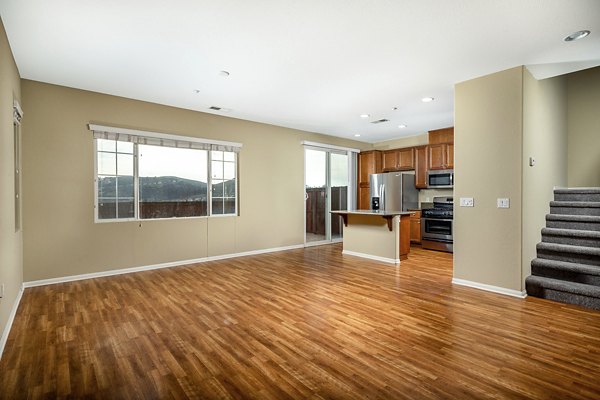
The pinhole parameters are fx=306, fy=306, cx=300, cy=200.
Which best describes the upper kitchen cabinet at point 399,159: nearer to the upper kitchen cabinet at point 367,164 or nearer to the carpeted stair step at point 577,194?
the upper kitchen cabinet at point 367,164

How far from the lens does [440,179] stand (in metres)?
6.92

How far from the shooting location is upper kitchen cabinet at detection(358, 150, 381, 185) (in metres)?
8.20

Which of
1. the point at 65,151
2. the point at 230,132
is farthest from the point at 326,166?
the point at 65,151

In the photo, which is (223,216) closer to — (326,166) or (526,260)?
(326,166)

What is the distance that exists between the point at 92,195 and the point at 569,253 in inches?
261

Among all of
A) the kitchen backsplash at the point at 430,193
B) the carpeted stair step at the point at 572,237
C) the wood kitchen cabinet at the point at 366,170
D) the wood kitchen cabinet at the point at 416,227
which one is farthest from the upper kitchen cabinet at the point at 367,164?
the carpeted stair step at the point at 572,237

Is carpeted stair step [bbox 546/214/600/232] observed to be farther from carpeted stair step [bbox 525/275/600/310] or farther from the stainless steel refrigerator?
the stainless steel refrigerator

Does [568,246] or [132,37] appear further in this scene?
[568,246]

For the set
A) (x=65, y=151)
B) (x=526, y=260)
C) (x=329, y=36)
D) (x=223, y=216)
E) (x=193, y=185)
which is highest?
(x=329, y=36)

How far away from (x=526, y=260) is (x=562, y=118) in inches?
111

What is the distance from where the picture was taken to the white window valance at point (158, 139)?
466 centimetres

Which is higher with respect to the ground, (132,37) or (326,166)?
(132,37)

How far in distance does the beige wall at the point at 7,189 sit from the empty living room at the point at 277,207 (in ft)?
0.13

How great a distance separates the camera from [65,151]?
436 cm
